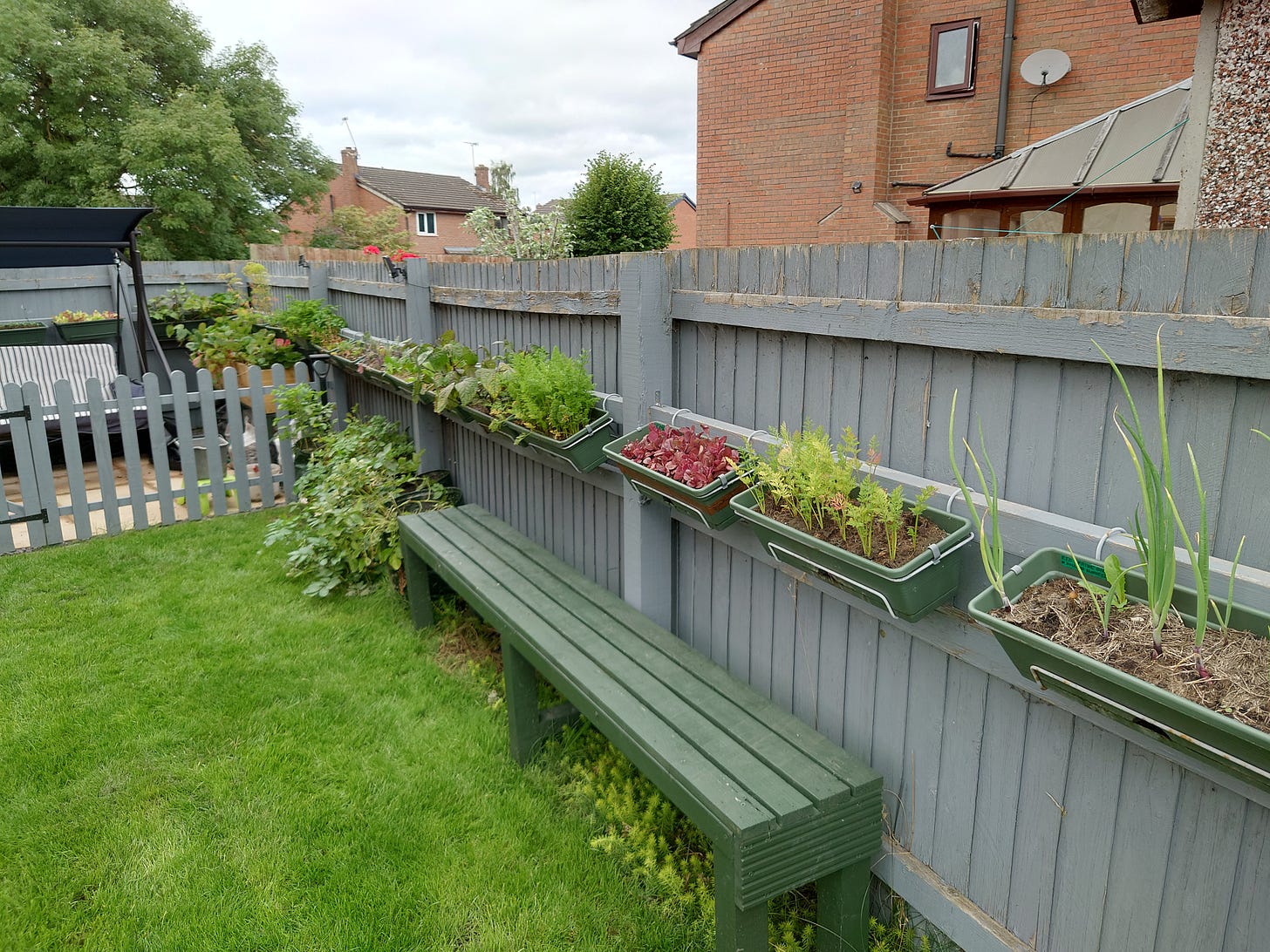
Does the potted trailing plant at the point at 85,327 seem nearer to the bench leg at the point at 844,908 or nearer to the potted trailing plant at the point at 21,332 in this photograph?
the potted trailing plant at the point at 21,332

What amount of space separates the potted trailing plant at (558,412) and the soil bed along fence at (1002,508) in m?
0.18

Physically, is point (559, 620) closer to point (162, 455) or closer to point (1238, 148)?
point (1238, 148)

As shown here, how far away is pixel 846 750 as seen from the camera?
228 centimetres

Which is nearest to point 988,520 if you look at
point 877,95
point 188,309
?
point 188,309

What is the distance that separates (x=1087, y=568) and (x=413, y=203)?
38.2 meters

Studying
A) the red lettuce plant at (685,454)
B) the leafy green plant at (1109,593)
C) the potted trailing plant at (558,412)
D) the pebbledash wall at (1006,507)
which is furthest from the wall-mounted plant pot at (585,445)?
the leafy green plant at (1109,593)

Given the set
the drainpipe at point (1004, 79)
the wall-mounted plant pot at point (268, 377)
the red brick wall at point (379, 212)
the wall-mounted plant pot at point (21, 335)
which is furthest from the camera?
the red brick wall at point (379, 212)

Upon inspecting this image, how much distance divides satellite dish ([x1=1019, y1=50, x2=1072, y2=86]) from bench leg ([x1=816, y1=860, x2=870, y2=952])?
403 inches

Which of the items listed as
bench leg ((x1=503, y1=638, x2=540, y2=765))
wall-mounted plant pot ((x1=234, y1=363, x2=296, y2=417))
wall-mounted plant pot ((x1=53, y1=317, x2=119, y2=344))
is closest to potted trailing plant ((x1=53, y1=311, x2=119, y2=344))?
wall-mounted plant pot ((x1=53, y1=317, x2=119, y2=344))

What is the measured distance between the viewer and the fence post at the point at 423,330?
4.90 meters

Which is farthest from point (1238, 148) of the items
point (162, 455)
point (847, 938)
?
point (162, 455)

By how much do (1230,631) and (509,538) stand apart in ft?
10.0

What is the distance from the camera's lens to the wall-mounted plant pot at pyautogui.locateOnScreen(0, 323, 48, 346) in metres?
7.89

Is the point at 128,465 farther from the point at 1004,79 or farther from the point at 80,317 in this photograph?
the point at 1004,79
